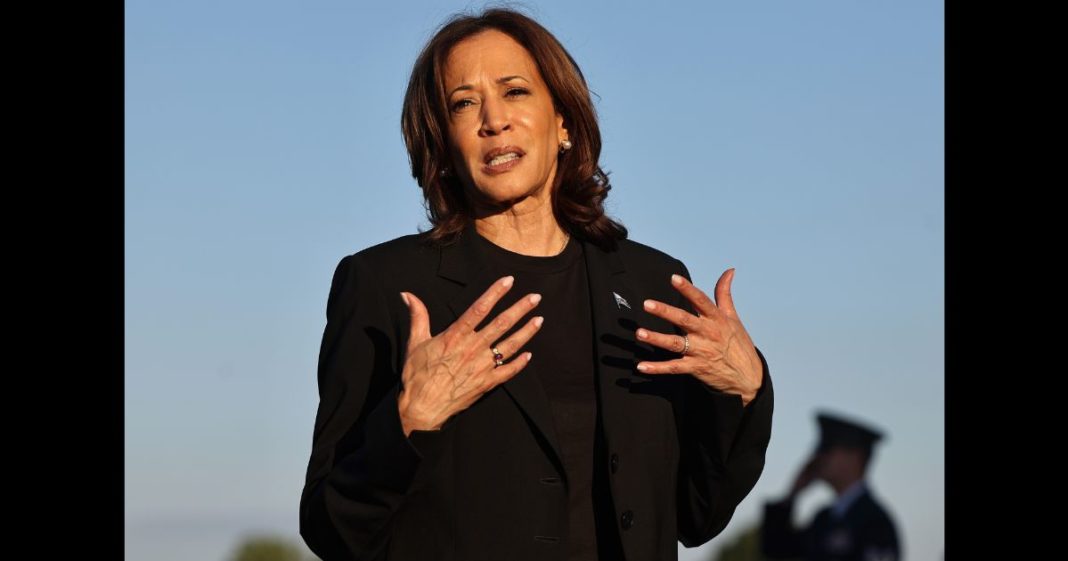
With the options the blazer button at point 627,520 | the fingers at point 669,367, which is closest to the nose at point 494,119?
the fingers at point 669,367

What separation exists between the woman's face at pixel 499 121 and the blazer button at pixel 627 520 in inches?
43.7

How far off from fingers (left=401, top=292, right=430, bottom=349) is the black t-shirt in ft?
1.27

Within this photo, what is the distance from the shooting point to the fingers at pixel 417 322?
3.79m

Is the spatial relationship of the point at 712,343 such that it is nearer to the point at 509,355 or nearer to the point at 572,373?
the point at 572,373

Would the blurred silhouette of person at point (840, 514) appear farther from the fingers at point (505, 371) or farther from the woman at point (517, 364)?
the fingers at point (505, 371)

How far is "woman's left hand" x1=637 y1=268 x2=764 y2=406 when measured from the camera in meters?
3.89

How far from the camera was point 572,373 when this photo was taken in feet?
13.5

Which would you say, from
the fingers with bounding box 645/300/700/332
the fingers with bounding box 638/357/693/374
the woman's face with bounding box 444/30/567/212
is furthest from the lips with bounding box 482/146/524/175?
the fingers with bounding box 638/357/693/374

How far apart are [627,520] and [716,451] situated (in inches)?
19.1

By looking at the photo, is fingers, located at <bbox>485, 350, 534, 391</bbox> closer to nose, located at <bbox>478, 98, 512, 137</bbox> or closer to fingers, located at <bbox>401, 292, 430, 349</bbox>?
fingers, located at <bbox>401, 292, 430, 349</bbox>

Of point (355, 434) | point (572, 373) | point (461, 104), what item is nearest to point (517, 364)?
point (572, 373)
